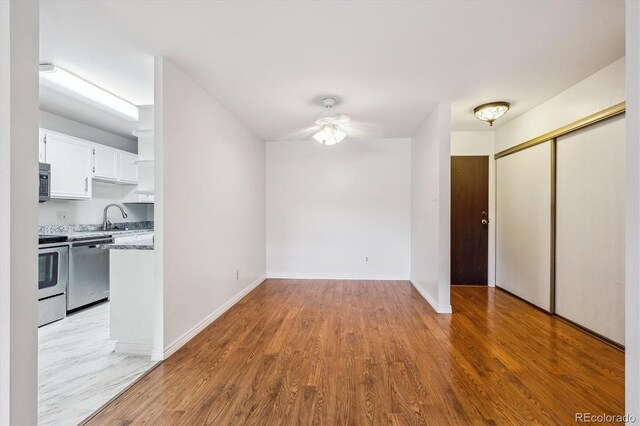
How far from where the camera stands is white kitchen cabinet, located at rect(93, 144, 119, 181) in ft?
13.1

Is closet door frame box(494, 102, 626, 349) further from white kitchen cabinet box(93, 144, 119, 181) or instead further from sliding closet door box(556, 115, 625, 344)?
white kitchen cabinet box(93, 144, 119, 181)

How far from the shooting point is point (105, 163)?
413 cm

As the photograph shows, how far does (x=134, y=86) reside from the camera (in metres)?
2.94

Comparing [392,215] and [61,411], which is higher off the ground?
[392,215]

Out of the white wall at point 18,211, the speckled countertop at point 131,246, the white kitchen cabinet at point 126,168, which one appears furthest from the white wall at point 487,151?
the white kitchen cabinet at point 126,168

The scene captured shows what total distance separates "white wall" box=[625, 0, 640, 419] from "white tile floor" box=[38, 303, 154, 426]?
2.78m

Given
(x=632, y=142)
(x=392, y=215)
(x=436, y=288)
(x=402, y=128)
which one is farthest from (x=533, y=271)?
(x=632, y=142)

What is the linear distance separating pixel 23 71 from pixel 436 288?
379 centimetres

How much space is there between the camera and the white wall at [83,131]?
3.69 m

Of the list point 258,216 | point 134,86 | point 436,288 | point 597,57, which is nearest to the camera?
point 597,57

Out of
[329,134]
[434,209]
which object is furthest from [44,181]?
[434,209]

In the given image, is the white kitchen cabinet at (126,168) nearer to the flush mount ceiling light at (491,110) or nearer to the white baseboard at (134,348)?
the white baseboard at (134,348)

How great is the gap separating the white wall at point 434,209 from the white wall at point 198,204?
2.55m

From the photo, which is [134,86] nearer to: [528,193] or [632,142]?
[632,142]
